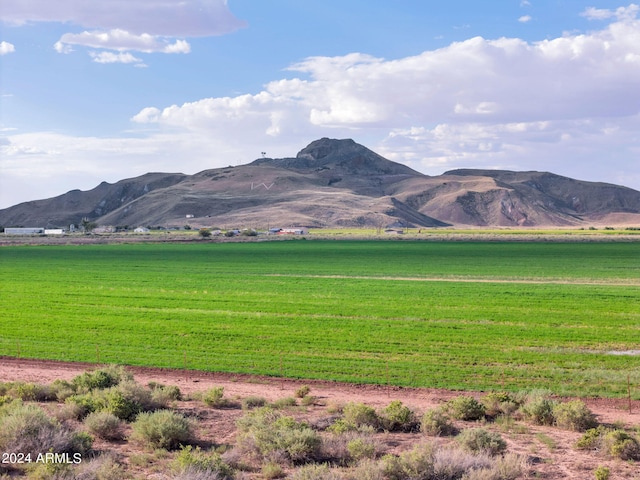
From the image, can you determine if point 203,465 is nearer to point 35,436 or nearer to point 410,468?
point 410,468

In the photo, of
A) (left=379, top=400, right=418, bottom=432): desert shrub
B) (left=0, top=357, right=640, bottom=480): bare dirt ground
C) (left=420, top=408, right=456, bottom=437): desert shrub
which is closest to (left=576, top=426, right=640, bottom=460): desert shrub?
(left=0, top=357, right=640, bottom=480): bare dirt ground

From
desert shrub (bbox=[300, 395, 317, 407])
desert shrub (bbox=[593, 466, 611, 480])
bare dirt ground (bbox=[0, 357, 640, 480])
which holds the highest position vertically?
desert shrub (bbox=[593, 466, 611, 480])

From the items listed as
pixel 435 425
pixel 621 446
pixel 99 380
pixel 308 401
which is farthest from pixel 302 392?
pixel 621 446

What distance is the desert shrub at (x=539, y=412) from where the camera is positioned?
1827 cm

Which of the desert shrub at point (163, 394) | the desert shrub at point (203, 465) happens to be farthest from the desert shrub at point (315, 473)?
the desert shrub at point (163, 394)

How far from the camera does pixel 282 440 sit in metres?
15.3

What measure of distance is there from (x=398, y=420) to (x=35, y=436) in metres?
8.61

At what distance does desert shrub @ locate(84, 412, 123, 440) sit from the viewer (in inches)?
654

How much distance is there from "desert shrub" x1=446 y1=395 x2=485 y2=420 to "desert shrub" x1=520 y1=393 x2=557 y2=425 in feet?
3.81

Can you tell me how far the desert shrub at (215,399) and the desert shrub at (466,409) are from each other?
6507 mm

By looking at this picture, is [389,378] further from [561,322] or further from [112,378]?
[561,322]

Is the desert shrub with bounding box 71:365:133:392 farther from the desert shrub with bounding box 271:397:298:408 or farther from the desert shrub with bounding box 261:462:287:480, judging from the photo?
the desert shrub with bounding box 261:462:287:480

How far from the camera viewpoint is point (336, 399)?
21.1m

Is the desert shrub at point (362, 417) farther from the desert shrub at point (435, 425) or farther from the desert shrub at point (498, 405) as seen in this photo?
the desert shrub at point (498, 405)
